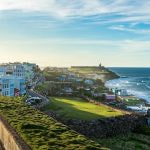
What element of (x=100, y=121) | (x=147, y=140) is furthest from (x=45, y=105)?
(x=147, y=140)

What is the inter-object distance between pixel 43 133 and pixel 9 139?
254 cm

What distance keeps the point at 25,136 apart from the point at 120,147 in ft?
60.3

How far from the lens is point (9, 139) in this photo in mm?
24828

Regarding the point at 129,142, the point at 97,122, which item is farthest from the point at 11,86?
the point at 129,142

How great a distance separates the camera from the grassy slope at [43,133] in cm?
2048

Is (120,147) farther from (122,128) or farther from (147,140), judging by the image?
(122,128)

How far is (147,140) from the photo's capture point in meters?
44.3

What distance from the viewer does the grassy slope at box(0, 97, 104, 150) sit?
20484 mm

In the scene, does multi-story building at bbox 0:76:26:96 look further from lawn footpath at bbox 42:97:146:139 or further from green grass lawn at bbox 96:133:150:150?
green grass lawn at bbox 96:133:150:150

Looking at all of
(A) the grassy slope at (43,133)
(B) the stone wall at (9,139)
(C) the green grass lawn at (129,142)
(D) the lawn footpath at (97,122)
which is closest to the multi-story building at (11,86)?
(D) the lawn footpath at (97,122)

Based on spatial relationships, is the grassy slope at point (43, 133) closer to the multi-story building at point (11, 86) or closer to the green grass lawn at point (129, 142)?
the green grass lawn at point (129, 142)

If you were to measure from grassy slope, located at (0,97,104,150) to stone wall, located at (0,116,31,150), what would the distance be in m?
0.29

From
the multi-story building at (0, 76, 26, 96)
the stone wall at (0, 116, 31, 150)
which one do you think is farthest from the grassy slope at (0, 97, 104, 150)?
the multi-story building at (0, 76, 26, 96)

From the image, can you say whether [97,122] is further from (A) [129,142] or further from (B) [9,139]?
(B) [9,139]
